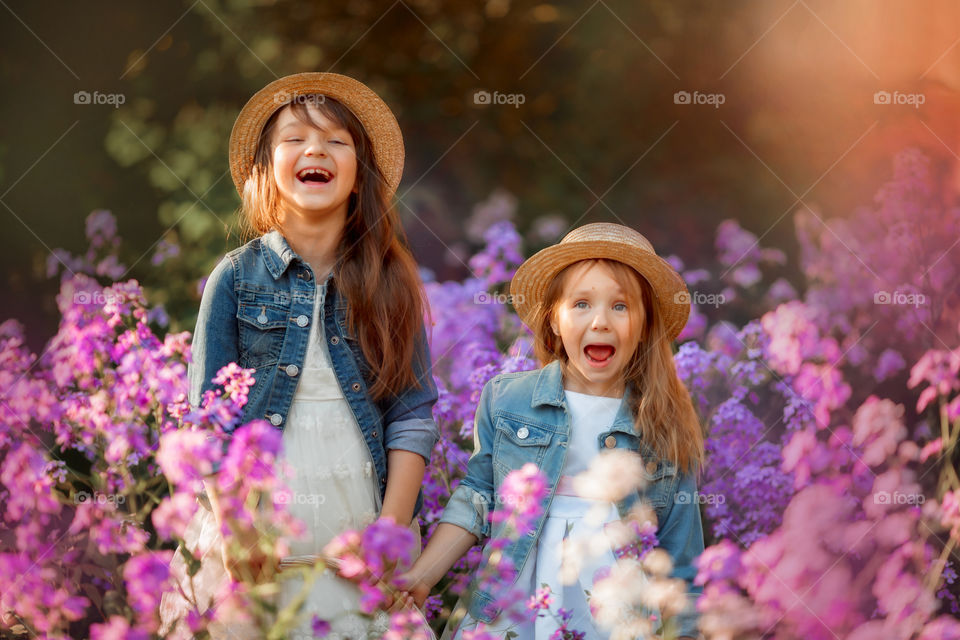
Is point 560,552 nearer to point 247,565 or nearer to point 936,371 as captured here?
point 247,565

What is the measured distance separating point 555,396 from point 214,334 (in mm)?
801

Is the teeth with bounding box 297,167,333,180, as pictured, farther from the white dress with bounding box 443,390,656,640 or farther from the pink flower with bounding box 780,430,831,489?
the pink flower with bounding box 780,430,831,489

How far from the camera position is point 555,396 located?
237 cm

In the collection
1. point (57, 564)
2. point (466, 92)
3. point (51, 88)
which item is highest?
point (466, 92)

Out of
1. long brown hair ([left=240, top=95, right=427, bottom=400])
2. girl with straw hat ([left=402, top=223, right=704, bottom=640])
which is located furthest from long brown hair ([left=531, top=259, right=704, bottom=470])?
long brown hair ([left=240, top=95, right=427, bottom=400])

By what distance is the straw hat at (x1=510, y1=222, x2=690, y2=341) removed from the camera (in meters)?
2.38

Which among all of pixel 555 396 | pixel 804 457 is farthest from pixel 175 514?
pixel 804 457

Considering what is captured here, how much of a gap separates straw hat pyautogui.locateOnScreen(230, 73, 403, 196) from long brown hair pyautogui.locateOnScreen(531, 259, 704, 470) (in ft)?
1.75

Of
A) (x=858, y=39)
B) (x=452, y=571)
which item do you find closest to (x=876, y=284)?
(x=858, y=39)

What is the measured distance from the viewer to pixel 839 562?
283 cm

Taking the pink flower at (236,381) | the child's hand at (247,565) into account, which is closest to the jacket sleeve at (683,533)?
the child's hand at (247,565)

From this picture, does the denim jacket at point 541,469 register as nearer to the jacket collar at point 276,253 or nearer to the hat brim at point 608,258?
the hat brim at point 608,258

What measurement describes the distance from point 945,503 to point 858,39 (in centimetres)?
157

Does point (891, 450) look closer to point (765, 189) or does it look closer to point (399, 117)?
point (765, 189)
